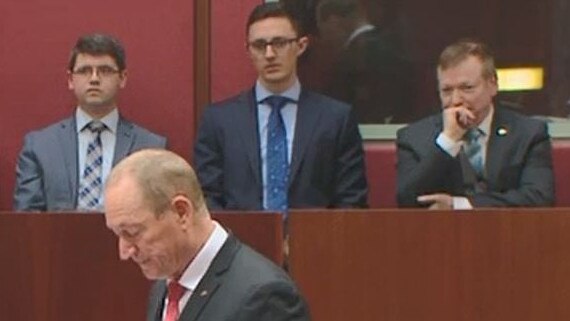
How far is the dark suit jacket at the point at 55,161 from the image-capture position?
6.38m

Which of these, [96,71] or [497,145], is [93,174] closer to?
[96,71]

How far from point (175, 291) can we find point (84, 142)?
120 inches

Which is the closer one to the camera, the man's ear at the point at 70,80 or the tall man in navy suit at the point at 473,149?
the tall man in navy suit at the point at 473,149

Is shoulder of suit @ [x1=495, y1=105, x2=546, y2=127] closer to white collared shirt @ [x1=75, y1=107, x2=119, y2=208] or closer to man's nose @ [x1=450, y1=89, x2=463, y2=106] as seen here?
man's nose @ [x1=450, y1=89, x2=463, y2=106]

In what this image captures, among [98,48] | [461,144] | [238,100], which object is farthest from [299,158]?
[98,48]

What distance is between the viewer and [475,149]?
6.12 meters

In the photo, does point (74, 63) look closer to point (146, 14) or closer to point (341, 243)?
point (146, 14)

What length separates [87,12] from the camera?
23.7 feet

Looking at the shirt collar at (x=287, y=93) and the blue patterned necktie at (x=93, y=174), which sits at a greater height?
the shirt collar at (x=287, y=93)

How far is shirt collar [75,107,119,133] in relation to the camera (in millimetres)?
6598

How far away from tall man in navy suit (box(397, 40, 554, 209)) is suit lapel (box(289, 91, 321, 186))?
0.37m

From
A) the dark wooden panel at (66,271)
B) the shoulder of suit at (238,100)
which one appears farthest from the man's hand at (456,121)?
the dark wooden panel at (66,271)

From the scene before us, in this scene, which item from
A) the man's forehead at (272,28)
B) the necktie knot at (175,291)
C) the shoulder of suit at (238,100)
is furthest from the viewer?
the shoulder of suit at (238,100)

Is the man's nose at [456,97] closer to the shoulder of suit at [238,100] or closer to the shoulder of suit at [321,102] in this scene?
the shoulder of suit at [321,102]
